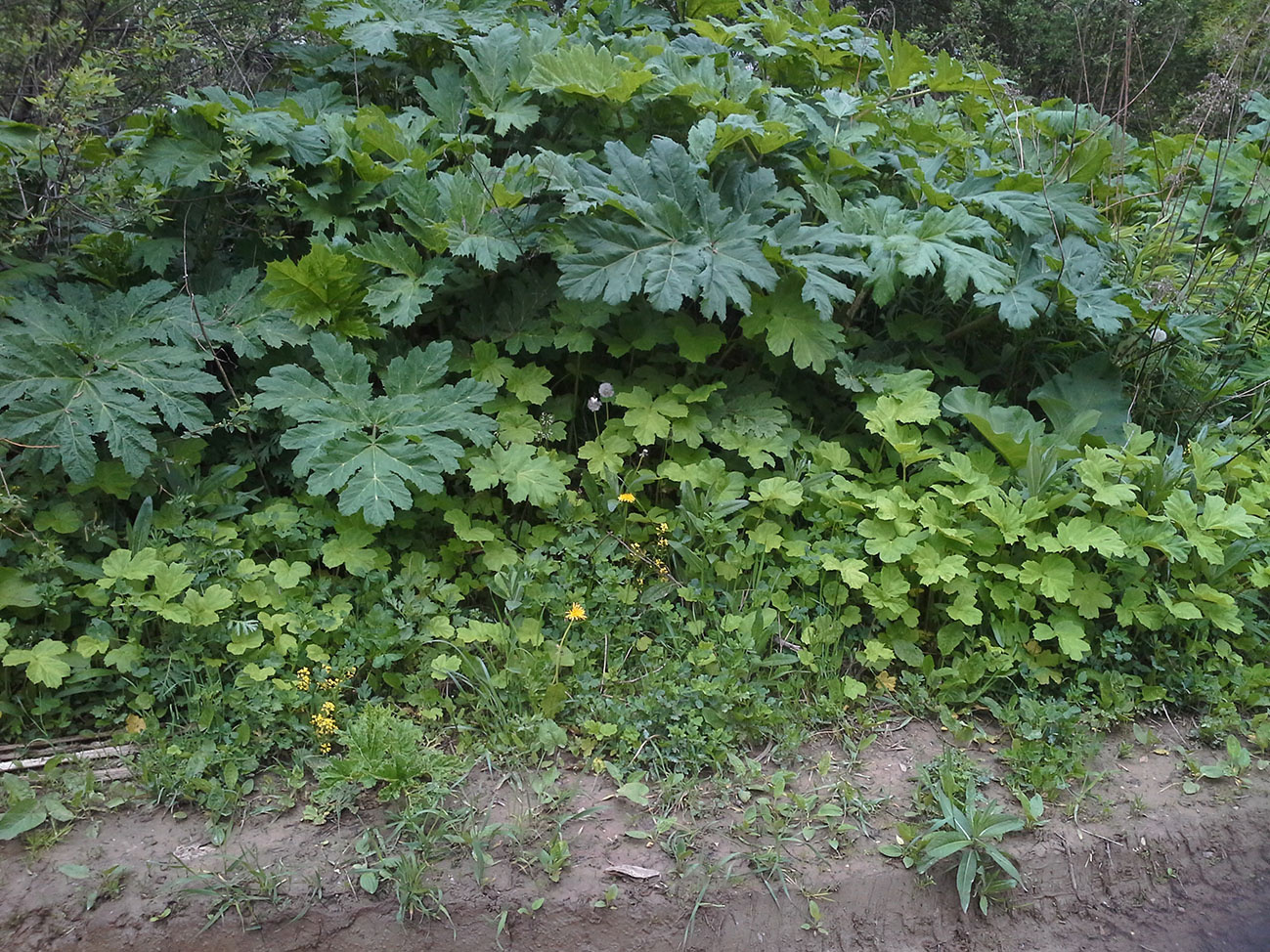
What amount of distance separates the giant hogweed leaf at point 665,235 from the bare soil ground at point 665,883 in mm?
1491

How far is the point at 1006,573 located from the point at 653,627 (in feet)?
3.79

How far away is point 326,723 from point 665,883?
3.34 feet

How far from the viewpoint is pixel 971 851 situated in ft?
7.39

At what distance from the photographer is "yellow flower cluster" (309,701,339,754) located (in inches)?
94.5

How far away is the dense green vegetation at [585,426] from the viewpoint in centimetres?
256

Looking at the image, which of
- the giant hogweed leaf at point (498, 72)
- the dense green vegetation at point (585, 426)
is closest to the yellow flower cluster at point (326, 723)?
the dense green vegetation at point (585, 426)

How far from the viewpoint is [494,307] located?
3.25 metres

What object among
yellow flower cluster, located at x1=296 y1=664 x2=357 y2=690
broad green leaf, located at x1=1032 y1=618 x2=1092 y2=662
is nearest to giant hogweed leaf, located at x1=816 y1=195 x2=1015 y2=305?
broad green leaf, located at x1=1032 y1=618 x2=1092 y2=662

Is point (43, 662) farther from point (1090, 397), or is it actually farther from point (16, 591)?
point (1090, 397)

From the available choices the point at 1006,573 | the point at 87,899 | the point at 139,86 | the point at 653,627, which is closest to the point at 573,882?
the point at 653,627

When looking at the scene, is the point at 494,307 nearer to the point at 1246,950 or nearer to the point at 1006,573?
the point at 1006,573

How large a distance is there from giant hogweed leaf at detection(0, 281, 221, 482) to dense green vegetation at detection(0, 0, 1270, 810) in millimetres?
11

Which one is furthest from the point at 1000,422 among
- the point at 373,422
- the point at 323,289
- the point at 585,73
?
the point at 323,289

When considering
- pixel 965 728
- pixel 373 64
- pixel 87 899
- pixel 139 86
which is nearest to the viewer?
pixel 87 899
